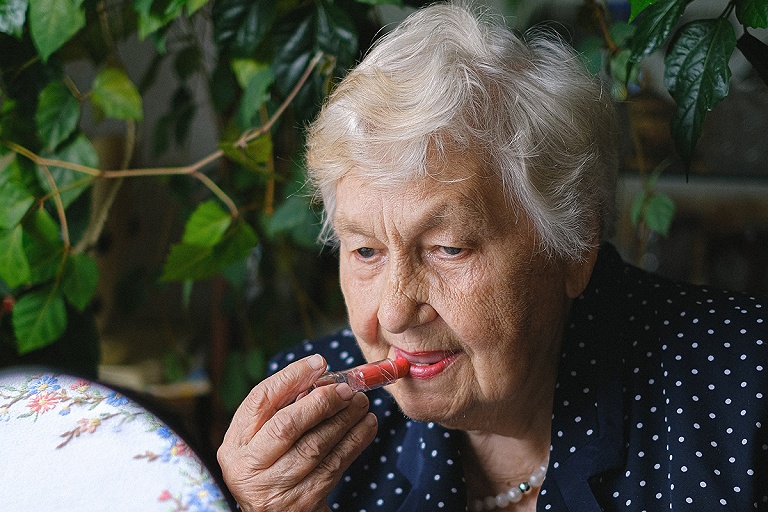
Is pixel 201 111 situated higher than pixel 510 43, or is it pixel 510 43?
pixel 510 43

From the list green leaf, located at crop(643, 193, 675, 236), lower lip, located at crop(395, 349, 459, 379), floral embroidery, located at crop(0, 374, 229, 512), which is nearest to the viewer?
floral embroidery, located at crop(0, 374, 229, 512)

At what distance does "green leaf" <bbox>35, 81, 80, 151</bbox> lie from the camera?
4.57ft

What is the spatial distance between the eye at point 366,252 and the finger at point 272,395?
0.58 feet

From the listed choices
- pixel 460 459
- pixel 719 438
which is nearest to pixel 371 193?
pixel 460 459

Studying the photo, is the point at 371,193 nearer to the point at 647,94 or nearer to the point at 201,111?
the point at 647,94

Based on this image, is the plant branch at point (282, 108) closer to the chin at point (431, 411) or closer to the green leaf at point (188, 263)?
the green leaf at point (188, 263)

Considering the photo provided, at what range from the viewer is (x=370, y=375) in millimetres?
1051

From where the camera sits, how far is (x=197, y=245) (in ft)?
4.64

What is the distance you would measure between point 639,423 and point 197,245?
79 centimetres

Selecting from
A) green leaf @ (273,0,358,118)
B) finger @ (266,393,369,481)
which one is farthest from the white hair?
finger @ (266,393,369,481)

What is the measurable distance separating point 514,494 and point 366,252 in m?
0.45

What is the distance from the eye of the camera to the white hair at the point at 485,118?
1.02 meters

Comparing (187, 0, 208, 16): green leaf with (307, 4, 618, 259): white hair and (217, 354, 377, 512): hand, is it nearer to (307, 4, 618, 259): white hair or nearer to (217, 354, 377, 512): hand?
(307, 4, 618, 259): white hair

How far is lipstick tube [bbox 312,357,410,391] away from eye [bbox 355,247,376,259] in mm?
146
